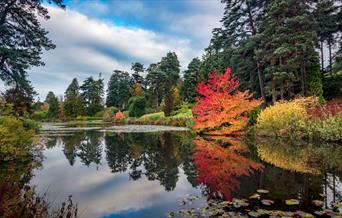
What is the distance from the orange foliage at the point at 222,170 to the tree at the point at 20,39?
31.3 feet

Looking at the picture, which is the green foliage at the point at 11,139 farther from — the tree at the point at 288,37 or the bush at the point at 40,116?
the bush at the point at 40,116

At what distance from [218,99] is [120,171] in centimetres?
1200

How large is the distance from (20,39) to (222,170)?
39.7 feet

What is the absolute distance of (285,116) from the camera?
16672mm

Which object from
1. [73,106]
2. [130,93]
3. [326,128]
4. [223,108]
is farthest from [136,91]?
[326,128]

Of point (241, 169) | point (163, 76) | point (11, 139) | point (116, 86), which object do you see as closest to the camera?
point (241, 169)

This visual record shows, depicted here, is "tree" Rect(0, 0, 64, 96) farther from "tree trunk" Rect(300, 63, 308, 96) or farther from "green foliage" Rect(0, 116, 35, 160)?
"tree trunk" Rect(300, 63, 308, 96)

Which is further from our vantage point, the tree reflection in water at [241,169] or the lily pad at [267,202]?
the tree reflection in water at [241,169]

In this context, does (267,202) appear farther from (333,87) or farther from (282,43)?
(333,87)

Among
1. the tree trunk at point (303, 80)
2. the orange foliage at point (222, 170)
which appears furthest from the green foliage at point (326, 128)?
the tree trunk at point (303, 80)

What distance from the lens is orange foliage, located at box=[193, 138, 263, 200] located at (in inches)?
273

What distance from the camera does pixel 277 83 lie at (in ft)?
76.0

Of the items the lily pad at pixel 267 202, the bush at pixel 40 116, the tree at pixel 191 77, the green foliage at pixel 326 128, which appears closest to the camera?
→ the lily pad at pixel 267 202

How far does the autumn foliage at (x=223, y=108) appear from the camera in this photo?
19953 millimetres
